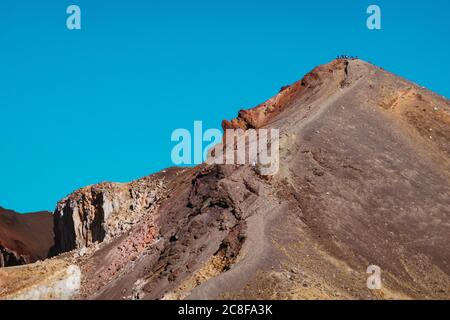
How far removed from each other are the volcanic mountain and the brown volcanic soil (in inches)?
1447

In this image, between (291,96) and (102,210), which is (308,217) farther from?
(102,210)

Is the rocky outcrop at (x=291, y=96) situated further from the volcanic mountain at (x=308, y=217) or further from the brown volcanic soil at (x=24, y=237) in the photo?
the brown volcanic soil at (x=24, y=237)

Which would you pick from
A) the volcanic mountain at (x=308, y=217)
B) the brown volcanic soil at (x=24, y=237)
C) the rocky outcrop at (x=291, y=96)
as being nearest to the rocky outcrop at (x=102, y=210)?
the volcanic mountain at (x=308, y=217)

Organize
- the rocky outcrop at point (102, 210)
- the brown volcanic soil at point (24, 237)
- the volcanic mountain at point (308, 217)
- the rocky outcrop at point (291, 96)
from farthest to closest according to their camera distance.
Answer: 1. the brown volcanic soil at point (24, 237)
2. the rocky outcrop at point (102, 210)
3. the rocky outcrop at point (291, 96)
4. the volcanic mountain at point (308, 217)

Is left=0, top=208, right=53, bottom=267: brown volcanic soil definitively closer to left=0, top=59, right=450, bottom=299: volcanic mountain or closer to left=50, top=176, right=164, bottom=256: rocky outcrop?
left=50, top=176, right=164, bottom=256: rocky outcrop

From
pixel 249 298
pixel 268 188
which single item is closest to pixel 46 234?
pixel 268 188

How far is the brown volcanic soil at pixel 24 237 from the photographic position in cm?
11188

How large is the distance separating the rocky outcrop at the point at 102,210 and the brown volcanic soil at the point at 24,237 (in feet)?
54.1

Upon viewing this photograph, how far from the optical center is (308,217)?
54.5 meters

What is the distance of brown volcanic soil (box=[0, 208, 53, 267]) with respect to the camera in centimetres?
11188

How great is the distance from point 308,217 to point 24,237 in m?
82.4

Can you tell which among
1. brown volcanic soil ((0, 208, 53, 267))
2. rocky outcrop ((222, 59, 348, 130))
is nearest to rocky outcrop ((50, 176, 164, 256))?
rocky outcrop ((222, 59, 348, 130))

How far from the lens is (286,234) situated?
5156 cm

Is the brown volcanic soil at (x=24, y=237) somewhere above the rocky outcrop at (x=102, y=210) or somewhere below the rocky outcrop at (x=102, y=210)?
above
